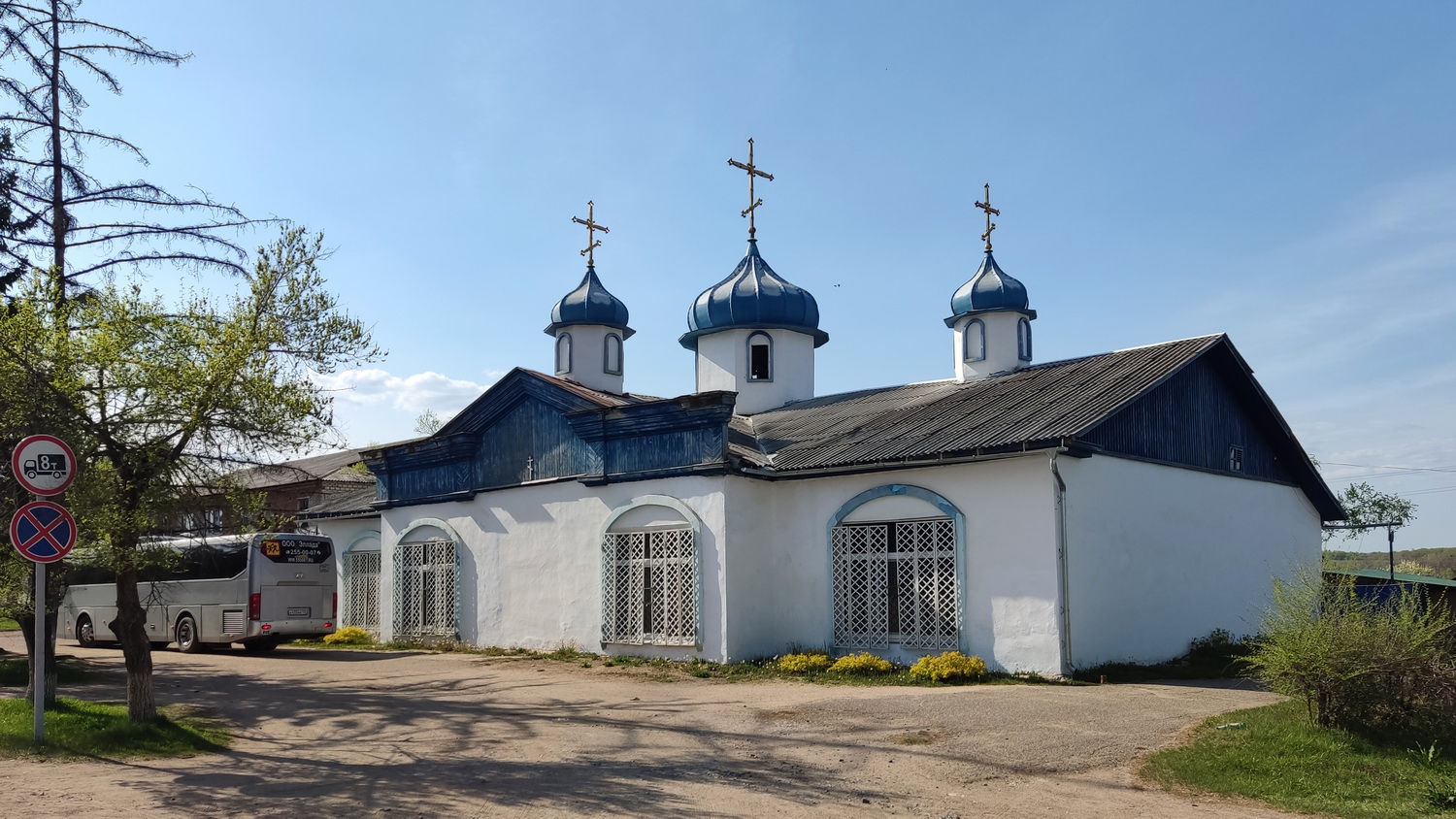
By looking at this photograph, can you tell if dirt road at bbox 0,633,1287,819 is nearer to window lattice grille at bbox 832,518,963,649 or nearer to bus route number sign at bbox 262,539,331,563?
window lattice grille at bbox 832,518,963,649

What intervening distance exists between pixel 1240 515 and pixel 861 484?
676 cm

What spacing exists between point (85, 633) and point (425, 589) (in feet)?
26.0

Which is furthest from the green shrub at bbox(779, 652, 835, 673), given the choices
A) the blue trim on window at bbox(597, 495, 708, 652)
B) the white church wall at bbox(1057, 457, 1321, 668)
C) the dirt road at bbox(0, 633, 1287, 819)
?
the white church wall at bbox(1057, 457, 1321, 668)

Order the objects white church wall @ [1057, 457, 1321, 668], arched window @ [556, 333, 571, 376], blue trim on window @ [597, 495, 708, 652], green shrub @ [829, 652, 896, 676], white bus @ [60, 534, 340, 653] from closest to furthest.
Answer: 1. white church wall @ [1057, 457, 1321, 668]
2. green shrub @ [829, 652, 896, 676]
3. blue trim on window @ [597, 495, 708, 652]
4. white bus @ [60, 534, 340, 653]
5. arched window @ [556, 333, 571, 376]

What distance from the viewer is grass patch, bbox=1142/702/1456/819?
7180mm

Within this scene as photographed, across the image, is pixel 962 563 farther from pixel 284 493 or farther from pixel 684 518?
pixel 284 493

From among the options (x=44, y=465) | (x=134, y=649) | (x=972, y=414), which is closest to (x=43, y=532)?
(x=44, y=465)

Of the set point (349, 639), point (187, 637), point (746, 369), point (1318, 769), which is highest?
point (746, 369)

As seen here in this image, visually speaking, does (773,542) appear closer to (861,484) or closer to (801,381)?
(861,484)

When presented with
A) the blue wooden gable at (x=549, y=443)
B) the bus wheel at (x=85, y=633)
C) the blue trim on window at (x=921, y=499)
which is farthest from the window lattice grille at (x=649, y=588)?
the bus wheel at (x=85, y=633)

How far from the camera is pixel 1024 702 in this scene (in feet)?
36.6

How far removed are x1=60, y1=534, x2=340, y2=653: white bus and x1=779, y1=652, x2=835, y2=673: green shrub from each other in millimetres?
9939

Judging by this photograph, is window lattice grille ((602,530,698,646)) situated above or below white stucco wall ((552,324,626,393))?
below

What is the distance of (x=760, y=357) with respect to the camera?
22.0 metres
